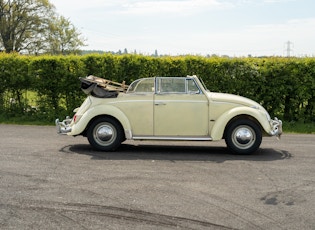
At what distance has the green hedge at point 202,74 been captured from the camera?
14148 millimetres

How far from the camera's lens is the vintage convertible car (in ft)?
29.7

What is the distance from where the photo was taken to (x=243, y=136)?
356 inches

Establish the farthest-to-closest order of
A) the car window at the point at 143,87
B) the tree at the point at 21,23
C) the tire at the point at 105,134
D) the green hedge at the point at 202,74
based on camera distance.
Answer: the tree at the point at 21,23, the green hedge at the point at 202,74, the car window at the point at 143,87, the tire at the point at 105,134

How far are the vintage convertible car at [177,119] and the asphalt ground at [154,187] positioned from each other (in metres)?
0.38

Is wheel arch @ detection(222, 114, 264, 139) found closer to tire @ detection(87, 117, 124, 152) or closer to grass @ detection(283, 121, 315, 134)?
tire @ detection(87, 117, 124, 152)

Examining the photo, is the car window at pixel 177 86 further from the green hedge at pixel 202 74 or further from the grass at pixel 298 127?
the grass at pixel 298 127

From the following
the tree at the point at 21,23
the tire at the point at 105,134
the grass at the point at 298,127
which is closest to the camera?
the tire at the point at 105,134

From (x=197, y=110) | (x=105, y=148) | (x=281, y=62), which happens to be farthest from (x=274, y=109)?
(x=105, y=148)

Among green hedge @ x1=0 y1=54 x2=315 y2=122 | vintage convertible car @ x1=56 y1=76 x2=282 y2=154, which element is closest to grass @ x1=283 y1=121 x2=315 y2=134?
green hedge @ x1=0 y1=54 x2=315 y2=122

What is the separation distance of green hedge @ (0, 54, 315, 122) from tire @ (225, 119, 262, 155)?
5.34m

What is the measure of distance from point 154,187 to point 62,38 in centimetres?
5282

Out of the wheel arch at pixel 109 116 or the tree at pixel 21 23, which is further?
the tree at pixel 21 23

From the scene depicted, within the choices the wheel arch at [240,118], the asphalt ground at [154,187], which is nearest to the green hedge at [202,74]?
the asphalt ground at [154,187]

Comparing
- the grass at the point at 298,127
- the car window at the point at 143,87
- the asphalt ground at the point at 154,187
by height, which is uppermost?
the car window at the point at 143,87
